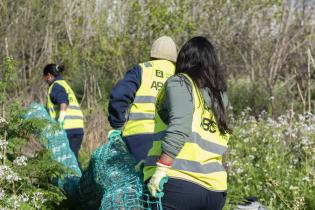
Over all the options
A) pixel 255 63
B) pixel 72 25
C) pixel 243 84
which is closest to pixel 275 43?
pixel 255 63

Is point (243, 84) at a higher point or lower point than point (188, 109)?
lower

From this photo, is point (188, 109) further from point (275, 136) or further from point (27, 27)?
point (27, 27)

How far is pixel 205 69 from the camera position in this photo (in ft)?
12.2

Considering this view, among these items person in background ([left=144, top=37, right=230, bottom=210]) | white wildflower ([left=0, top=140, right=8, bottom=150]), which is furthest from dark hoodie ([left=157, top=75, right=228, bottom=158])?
white wildflower ([left=0, top=140, right=8, bottom=150])

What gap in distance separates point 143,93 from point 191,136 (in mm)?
1722

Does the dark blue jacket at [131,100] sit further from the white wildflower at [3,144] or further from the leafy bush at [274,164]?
the leafy bush at [274,164]

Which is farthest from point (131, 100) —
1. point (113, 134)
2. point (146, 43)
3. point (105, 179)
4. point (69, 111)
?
point (146, 43)

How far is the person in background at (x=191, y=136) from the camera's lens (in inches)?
140

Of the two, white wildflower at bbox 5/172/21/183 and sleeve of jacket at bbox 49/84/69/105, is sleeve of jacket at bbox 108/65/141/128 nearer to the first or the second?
white wildflower at bbox 5/172/21/183

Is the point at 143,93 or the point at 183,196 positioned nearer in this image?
the point at 183,196

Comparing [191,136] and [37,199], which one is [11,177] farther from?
[191,136]

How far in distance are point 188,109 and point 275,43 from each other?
847 cm

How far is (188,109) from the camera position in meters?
3.55

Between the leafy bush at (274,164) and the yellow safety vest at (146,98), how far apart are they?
4.58ft
